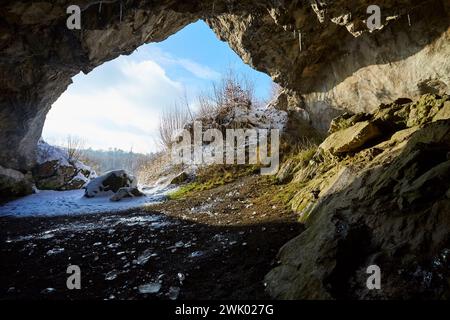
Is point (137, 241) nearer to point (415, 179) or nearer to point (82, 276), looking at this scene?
point (82, 276)

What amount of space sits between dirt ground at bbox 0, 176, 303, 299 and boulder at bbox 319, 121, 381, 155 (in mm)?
1987

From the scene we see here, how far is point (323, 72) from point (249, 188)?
491 centimetres

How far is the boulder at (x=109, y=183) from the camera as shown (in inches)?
509

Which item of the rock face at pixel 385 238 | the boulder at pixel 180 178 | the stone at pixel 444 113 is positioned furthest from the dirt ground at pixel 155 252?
the boulder at pixel 180 178

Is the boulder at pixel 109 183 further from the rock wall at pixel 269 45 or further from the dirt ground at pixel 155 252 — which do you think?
the dirt ground at pixel 155 252

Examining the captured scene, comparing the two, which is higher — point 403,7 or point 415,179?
point 403,7

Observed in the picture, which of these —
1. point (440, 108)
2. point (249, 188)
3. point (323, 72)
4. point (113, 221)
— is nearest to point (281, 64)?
point (323, 72)

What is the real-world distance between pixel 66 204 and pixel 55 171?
4.86m

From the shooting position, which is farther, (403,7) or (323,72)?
(323,72)

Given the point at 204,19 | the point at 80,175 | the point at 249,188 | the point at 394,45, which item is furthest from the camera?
the point at 80,175

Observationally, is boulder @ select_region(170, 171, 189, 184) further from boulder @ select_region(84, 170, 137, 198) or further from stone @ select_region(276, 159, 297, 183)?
stone @ select_region(276, 159, 297, 183)

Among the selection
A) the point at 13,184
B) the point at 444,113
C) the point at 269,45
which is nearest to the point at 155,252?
the point at 444,113

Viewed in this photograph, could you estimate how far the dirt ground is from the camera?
3811 mm
